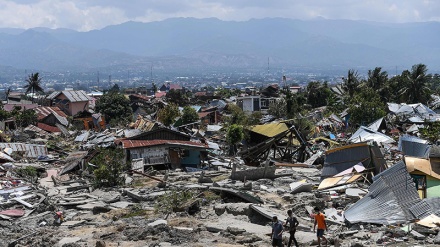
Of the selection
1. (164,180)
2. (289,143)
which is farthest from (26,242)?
(289,143)

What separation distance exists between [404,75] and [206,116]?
2127cm

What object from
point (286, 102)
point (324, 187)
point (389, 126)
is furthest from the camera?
point (286, 102)

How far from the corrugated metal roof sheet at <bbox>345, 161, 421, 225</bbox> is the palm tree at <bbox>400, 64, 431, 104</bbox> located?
4130 centimetres

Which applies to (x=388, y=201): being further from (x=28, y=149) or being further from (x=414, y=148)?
(x=28, y=149)

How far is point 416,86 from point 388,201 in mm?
43852

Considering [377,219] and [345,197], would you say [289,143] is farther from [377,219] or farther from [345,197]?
[377,219]

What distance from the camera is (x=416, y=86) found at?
2152 inches

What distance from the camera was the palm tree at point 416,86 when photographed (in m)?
53.3

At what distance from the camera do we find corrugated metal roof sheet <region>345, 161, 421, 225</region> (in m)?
13.3

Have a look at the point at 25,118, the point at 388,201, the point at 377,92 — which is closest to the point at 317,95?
the point at 377,92

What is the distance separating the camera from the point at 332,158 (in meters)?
19.4

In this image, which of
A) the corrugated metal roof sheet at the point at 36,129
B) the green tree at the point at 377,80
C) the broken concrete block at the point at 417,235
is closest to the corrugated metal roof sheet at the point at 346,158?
the broken concrete block at the point at 417,235

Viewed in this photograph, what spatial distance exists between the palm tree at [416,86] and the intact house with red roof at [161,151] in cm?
3294

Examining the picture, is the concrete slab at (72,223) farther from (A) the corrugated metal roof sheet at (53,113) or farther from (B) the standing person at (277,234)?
(A) the corrugated metal roof sheet at (53,113)
